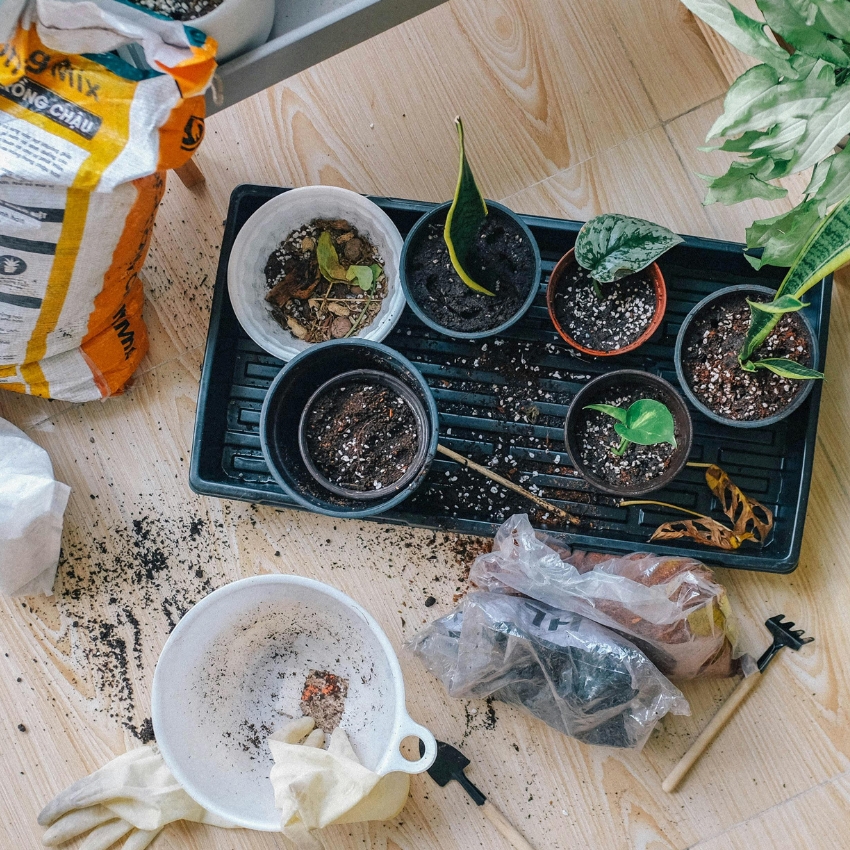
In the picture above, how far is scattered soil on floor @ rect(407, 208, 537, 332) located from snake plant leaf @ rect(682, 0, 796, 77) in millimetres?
323

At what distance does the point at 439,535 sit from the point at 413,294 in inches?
13.3

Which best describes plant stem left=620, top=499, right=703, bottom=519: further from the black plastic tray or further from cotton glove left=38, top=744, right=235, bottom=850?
cotton glove left=38, top=744, right=235, bottom=850

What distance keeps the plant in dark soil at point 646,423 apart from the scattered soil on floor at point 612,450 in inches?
4.0

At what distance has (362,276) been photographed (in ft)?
3.16

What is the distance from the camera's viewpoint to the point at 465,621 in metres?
0.92

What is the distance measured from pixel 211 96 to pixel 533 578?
71 cm

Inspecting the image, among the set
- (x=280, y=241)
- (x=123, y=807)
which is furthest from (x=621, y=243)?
(x=123, y=807)

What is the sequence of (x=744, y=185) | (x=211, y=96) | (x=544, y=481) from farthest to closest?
1. (x=544, y=481)
2. (x=211, y=96)
3. (x=744, y=185)

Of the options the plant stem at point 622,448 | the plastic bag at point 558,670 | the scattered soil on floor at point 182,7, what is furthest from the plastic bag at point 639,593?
the scattered soil on floor at point 182,7

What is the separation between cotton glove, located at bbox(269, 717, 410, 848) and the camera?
0.85m

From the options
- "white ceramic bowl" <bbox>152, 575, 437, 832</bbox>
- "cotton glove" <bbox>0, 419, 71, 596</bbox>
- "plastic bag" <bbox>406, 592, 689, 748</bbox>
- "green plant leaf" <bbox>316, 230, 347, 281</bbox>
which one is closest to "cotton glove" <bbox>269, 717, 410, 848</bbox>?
"white ceramic bowl" <bbox>152, 575, 437, 832</bbox>

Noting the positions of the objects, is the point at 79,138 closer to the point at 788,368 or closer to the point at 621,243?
the point at 621,243

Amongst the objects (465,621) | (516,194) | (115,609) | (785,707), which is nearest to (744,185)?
(516,194)

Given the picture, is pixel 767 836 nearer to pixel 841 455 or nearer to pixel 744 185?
pixel 841 455
